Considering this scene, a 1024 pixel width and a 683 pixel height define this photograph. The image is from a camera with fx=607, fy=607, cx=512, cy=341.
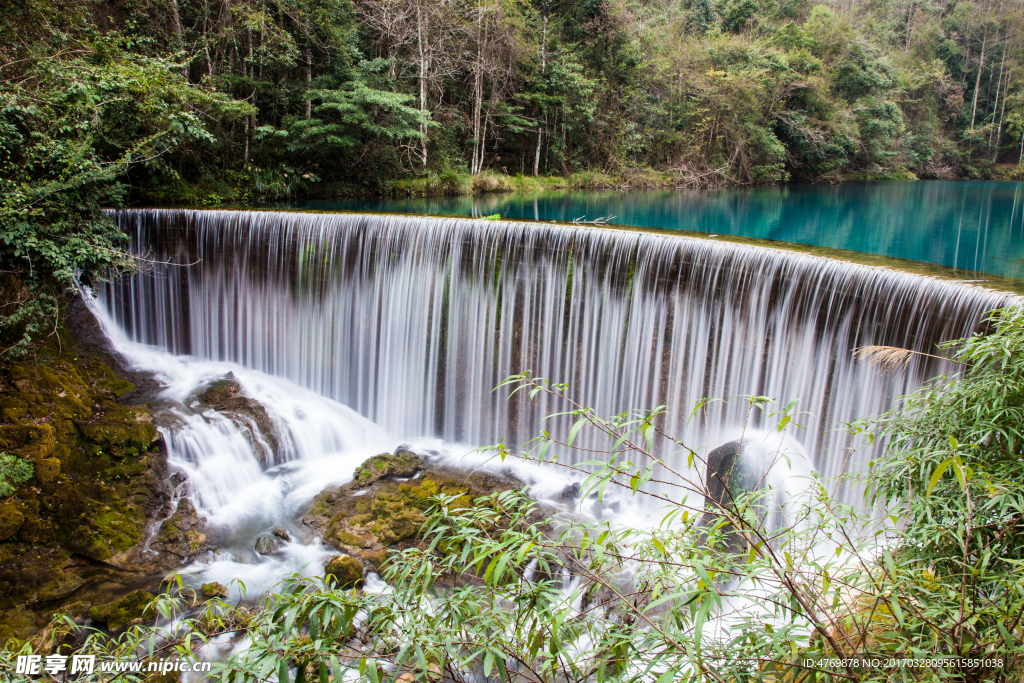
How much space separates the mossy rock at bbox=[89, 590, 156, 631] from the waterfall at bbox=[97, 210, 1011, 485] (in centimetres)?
377

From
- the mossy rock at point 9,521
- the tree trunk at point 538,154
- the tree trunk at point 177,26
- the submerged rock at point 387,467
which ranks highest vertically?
the tree trunk at point 177,26

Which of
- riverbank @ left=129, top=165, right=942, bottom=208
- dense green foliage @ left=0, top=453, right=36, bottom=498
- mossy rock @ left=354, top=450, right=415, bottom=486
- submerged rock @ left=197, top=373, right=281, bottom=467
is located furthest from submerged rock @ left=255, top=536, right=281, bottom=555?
riverbank @ left=129, top=165, right=942, bottom=208

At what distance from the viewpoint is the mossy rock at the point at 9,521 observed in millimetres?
5338

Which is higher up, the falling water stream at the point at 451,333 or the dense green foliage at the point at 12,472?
the falling water stream at the point at 451,333

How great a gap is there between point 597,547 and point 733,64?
27056 millimetres

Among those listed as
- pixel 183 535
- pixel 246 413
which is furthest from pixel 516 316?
pixel 183 535

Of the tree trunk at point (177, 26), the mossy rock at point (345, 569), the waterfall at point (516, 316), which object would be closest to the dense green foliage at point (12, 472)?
the mossy rock at point (345, 569)

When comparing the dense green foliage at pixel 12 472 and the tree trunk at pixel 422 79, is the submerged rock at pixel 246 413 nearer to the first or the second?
A: the dense green foliage at pixel 12 472

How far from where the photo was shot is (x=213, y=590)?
17.3 ft

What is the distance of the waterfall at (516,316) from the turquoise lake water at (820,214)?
4092 millimetres

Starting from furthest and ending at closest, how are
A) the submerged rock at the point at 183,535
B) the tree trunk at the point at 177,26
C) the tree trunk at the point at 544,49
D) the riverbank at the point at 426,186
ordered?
the tree trunk at the point at 544,49
the tree trunk at the point at 177,26
the riverbank at the point at 426,186
the submerged rock at the point at 183,535

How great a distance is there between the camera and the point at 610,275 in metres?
7.67

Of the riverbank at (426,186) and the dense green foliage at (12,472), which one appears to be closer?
the dense green foliage at (12,472)

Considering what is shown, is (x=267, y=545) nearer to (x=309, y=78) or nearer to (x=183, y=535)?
(x=183, y=535)
